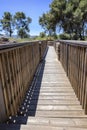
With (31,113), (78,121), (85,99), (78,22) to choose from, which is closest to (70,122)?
(78,121)

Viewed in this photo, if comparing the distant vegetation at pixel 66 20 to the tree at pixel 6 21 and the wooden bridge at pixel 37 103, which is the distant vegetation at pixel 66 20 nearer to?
the tree at pixel 6 21

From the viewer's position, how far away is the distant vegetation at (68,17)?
26.1 m

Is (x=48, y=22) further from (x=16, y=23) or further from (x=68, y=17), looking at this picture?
(x=16, y=23)

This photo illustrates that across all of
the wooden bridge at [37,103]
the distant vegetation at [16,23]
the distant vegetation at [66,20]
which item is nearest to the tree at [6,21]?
the distant vegetation at [16,23]

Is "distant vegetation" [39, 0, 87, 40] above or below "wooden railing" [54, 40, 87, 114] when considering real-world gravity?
above

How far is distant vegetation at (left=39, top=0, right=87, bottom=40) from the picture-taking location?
2606cm

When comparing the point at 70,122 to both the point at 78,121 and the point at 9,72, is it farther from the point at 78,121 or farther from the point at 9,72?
the point at 9,72

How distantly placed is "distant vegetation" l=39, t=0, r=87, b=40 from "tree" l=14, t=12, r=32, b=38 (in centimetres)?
1469

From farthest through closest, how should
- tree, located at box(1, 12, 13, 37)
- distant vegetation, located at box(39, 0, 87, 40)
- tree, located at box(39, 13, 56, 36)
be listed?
tree, located at box(1, 12, 13, 37)
tree, located at box(39, 13, 56, 36)
distant vegetation, located at box(39, 0, 87, 40)

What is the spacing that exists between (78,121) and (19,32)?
42157mm

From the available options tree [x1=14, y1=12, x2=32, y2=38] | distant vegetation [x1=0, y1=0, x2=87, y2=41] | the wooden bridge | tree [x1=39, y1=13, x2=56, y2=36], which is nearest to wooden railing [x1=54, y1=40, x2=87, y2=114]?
the wooden bridge

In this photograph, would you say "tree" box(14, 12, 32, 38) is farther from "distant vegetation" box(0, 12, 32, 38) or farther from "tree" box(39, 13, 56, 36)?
"tree" box(39, 13, 56, 36)

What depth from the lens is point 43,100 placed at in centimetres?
335

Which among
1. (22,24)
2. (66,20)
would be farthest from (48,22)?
(22,24)
